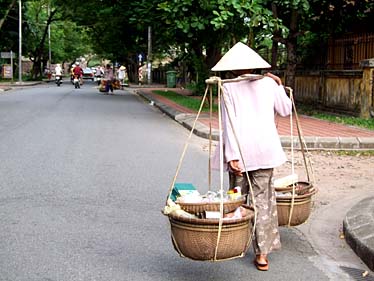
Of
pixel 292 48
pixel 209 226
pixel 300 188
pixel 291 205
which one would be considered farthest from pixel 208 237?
pixel 292 48

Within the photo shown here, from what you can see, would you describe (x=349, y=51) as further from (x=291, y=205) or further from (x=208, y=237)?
(x=208, y=237)

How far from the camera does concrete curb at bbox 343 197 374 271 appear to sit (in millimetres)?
5188

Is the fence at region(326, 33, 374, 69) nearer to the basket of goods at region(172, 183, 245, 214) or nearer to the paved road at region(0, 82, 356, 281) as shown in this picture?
the paved road at region(0, 82, 356, 281)

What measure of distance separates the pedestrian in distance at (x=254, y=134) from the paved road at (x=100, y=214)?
1.38ft

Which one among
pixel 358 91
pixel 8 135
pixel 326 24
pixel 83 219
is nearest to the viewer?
pixel 83 219

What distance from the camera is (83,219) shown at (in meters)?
6.28

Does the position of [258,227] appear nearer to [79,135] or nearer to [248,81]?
[248,81]

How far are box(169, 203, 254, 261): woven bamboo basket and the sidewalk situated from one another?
4.48 feet

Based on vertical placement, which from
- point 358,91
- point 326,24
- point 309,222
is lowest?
point 309,222

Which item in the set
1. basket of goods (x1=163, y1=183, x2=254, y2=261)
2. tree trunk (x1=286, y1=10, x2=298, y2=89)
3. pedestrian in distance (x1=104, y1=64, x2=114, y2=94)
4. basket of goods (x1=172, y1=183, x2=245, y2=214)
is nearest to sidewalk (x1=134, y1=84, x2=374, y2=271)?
basket of goods (x1=172, y1=183, x2=245, y2=214)

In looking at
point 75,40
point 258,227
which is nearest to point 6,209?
point 258,227

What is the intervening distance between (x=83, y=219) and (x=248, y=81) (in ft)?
8.23

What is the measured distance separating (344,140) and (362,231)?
6582mm

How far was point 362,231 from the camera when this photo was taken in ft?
18.5
